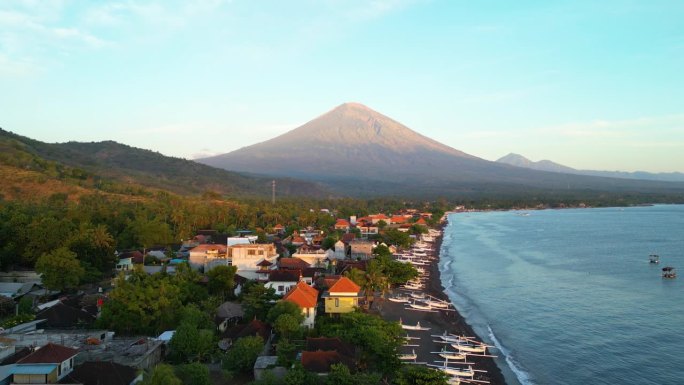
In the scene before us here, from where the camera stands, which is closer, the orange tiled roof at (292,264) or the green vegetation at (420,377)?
the green vegetation at (420,377)

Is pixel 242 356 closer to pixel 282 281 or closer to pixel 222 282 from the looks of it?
pixel 282 281

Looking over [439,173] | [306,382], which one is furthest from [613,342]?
[439,173]

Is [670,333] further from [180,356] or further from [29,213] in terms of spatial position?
[29,213]

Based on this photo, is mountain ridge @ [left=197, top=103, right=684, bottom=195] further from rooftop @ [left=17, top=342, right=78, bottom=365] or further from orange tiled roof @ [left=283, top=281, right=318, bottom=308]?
rooftop @ [left=17, top=342, right=78, bottom=365]

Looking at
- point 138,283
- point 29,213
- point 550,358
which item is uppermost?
point 29,213

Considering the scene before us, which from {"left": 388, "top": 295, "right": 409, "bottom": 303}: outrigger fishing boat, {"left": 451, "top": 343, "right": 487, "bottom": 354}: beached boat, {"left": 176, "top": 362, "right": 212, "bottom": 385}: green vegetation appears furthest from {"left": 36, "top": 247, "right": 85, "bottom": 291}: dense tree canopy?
{"left": 451, "top": 343, "right": 487, "bottom": 354}: beached boat

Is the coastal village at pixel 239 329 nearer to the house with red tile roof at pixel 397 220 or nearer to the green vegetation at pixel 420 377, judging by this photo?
the green vegetation at pixel 420 377

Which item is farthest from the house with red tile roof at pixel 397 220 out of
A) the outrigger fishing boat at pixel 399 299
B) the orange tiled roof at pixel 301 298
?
the orange tiled roof at pixel 301 298
